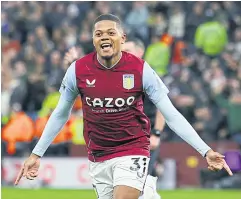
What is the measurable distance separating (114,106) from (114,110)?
1.4 inches

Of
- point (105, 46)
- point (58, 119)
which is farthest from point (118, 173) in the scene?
point (105, 46)

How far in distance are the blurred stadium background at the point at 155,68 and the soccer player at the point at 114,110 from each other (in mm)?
7446

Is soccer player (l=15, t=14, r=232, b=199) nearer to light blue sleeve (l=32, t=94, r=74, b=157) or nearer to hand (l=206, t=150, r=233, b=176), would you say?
light blue sleeve (l=32, t=94, r=74, b=157)

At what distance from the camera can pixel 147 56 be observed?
66.8 feet

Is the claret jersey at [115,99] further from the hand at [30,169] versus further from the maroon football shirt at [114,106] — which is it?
the hand at [30,169]

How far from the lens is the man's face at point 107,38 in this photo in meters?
7.82

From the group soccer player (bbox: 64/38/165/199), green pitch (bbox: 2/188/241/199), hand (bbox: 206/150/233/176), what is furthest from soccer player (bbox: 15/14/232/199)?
green pitch (bbox: 2/188/241/199)

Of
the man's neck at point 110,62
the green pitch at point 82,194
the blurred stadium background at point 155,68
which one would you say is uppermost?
the man's neck at point 110,62

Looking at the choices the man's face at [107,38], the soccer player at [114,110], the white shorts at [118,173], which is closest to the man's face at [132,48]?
the soccer player at [114,110]

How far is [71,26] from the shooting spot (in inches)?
877

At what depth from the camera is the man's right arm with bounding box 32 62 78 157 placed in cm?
812

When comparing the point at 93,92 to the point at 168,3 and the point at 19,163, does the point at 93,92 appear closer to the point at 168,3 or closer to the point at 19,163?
the point at 19,163

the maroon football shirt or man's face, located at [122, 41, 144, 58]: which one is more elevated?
man's face, located at [122, 41, 144, 58]

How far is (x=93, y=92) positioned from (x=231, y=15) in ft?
43.4
